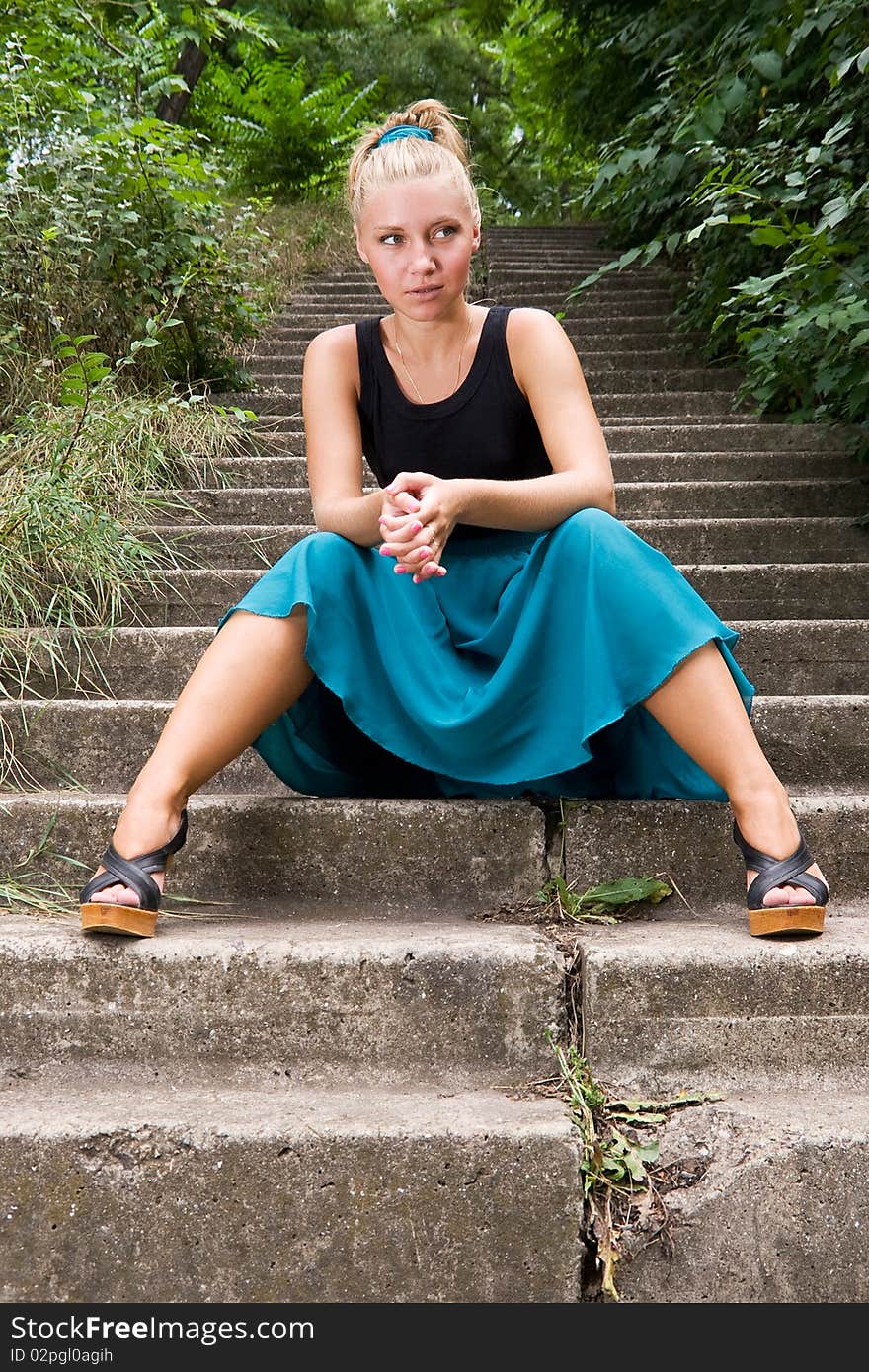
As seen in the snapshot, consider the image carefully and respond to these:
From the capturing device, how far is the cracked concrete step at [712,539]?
298cm

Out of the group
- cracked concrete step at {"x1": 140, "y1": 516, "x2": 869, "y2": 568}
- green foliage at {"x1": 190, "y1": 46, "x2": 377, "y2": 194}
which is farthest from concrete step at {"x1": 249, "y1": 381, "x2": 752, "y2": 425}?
green foliage at {"x1": 190, "y1": 46, "x2": 377, "y2": 194}

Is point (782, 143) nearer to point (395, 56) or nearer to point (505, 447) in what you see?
point (505, 447)

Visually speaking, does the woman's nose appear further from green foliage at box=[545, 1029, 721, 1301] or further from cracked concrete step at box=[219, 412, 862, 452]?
cracked concrete step at box=[219, 412, 862, 452]

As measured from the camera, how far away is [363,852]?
1.80 meters

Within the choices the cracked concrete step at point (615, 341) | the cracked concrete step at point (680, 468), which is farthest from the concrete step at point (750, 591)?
the cracked concrete step at point (615, 341)

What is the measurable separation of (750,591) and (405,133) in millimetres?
1378

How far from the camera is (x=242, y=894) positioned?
5.96 ft

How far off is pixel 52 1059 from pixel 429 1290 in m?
0.59

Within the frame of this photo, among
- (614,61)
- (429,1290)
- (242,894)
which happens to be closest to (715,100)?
(242,894)

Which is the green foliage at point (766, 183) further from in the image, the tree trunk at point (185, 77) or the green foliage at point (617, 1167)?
the tree trunk at point (185, 77)

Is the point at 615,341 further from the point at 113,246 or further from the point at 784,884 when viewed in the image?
the point at 784,884
